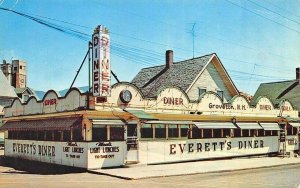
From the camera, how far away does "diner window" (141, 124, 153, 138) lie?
21969mm

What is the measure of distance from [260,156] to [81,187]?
61.5 feet

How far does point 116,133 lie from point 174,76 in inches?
517

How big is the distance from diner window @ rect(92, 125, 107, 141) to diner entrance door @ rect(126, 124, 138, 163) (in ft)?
4.73

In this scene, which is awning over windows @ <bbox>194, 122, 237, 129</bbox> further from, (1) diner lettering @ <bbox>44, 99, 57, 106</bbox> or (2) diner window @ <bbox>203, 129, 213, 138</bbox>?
(1) diner lettering @ <bbox>44, 99, 57, 106</bbox>

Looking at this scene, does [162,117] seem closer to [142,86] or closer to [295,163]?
[295,163]

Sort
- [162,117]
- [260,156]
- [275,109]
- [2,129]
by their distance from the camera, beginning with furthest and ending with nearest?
[275,109]
[260,156]
[2,129]
[162,117]

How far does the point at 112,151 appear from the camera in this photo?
20.5m

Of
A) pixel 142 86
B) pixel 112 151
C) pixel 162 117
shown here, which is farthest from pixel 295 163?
pixel 142 86

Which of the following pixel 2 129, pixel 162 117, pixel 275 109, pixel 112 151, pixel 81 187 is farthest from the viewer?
pixel 275 109

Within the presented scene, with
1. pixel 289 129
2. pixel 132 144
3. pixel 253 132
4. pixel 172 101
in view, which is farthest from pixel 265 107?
pixel 132 144

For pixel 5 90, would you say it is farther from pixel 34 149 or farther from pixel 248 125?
pixel 248 125

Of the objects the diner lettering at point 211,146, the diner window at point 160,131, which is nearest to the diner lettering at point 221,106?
the diner lettering at point 211,146

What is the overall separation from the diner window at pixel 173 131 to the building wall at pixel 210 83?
22.4 feet

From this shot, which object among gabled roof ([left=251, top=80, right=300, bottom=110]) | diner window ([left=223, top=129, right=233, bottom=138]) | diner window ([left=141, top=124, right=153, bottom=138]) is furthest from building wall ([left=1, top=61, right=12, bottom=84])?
diner window ([left=141, top=124, right=153, bottom=138])
